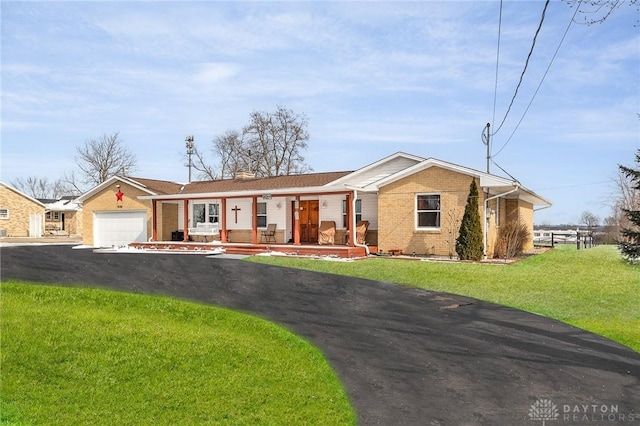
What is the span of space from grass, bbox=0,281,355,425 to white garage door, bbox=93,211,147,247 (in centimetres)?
1992

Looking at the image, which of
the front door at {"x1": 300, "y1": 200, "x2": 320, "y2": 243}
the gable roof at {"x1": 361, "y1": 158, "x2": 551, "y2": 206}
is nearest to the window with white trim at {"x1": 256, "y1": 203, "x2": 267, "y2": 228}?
the front door at {"x1": 300, "y1": 200, "x2": 320, "y2": 243}

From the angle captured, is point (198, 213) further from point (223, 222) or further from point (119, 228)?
point (119, 228)

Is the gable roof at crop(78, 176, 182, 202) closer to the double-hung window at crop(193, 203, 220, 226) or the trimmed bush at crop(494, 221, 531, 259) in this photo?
the double-hung window at crop(193, 203, 220, 226)

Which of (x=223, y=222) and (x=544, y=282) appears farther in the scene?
(x=223, y=222)

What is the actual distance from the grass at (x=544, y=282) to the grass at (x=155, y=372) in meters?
5.20

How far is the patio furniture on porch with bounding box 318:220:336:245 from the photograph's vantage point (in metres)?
22.5

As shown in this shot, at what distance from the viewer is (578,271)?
15500 mm

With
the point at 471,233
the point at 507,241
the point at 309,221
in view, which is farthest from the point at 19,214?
the point at 507,241

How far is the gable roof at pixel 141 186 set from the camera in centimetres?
2750

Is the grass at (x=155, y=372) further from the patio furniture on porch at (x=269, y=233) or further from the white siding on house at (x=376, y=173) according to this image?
the patio furniture on porch at (x=269, y=233)

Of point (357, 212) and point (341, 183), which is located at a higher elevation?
point (341, 183)

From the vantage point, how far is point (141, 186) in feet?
90.1

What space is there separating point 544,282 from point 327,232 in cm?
1133

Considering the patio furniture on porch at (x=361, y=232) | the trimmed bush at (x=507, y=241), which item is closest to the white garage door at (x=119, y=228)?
the patio furniture on porch at (x=361, y=232)
